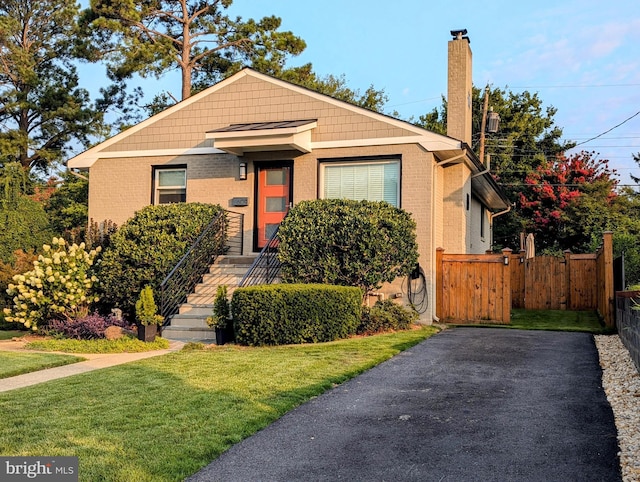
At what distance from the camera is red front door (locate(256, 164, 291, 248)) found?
14.3 m

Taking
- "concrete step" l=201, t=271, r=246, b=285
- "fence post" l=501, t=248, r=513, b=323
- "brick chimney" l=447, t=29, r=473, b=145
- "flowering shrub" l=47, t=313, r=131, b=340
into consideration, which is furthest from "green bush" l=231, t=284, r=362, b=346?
"brick chimney" l=447, t=29, r=473, b=145

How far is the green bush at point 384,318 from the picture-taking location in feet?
36.9

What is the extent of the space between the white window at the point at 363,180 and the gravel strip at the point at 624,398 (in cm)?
525

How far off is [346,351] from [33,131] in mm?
25416

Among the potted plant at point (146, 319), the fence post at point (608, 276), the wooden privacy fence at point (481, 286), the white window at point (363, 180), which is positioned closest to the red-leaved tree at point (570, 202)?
the wooden privacy fence at point (481, 286)

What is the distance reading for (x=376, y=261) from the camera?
1158cm

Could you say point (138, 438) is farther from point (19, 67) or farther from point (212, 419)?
point (19, 67)

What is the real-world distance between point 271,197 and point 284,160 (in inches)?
35.1

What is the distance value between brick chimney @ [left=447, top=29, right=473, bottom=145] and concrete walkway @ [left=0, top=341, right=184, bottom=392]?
27.7ft

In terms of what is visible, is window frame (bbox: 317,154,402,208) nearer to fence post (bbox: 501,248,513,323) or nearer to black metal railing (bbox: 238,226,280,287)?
black metal railing (bbox: 238,226,280,287)

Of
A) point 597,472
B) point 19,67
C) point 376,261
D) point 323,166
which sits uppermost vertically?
point 19,67

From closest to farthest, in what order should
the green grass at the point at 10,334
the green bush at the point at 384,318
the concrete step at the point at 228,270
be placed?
the green bush at the point at 384,318, the green grass at the point at 10,334, the concrete step at the point at 228,270

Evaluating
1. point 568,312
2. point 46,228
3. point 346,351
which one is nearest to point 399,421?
point 346,351

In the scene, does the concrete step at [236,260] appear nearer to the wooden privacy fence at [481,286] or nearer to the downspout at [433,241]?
the downspout at [433,241]
